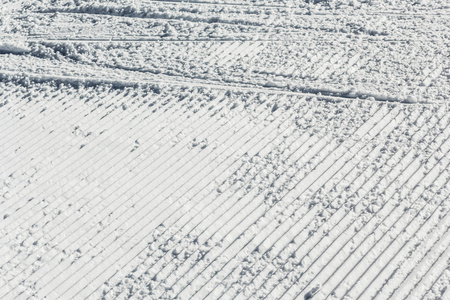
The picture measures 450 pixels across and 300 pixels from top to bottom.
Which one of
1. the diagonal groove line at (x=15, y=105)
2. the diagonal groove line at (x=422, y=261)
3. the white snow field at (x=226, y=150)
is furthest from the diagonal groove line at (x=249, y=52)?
the diagonal groove line at (x=422, y=261)

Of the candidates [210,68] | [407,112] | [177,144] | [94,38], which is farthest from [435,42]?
[94,38]

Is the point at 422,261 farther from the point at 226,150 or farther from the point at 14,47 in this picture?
the point at 14,47

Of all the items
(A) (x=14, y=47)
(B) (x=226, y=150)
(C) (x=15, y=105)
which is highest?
(A) (x=14, y=47)

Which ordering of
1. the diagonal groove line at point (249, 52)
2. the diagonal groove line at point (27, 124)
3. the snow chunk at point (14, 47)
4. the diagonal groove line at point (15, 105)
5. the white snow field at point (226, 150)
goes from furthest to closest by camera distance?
1. the snow chunk at point (14, 47)
2. the diagonal groove line at point (249, 52)
3. the diagonal groove line at point (15, 105)
4. the diagonal groove line at point (27, 124)
5. the white snow field at point (226, 150)

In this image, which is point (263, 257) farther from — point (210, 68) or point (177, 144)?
point (210, 68)

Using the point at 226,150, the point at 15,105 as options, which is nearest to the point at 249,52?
the point at 226,150

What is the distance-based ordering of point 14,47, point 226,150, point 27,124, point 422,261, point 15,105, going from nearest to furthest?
point 422,261 → point 226,150 → point 27,124 → point 15,105 → point 14,47

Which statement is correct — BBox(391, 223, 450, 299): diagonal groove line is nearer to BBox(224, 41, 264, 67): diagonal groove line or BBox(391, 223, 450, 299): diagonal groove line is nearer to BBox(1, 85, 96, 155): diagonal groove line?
BBox(224, 41, 264, 67): diagonal groove line

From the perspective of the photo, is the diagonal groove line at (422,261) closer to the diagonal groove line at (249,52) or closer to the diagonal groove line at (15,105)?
the diagonal groove line at (249,52)

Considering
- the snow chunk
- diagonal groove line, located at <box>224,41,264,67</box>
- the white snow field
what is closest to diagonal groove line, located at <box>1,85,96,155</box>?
the white snow field

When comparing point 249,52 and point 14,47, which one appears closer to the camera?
point 249,52
